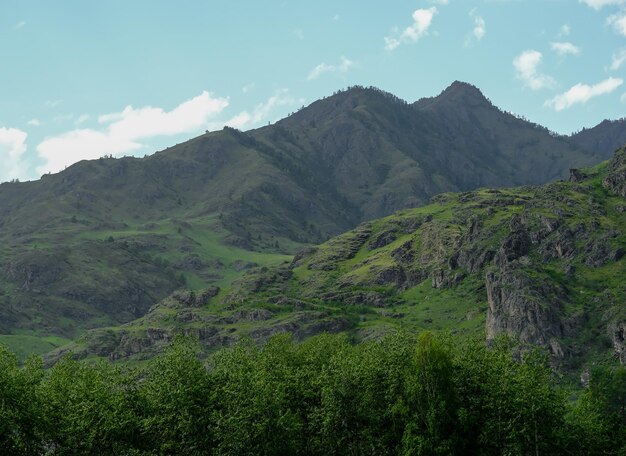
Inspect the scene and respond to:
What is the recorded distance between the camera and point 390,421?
96188mm

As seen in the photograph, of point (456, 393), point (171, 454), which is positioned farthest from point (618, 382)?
point (171, 454)

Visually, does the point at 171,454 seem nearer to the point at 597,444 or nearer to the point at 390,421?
A: the point at 390,421

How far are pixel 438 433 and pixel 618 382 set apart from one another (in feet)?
227

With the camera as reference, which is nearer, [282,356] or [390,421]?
[390,421]

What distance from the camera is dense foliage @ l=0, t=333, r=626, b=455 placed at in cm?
8125

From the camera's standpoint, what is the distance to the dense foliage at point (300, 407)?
81.2 meters

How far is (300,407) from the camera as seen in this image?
99688 millimetres

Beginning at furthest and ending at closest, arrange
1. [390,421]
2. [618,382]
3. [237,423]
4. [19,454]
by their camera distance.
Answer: [618,382] < [390,421] < [237,423] < [19,454]

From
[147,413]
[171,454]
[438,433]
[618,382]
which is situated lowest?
[618,382]

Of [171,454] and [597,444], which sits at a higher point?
[171,454]

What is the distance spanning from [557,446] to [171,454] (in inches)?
2112

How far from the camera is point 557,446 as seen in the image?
308ft

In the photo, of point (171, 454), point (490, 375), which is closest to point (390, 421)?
point (490, 375)

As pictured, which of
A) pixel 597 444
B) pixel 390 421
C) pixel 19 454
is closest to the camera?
pixel 19 454
